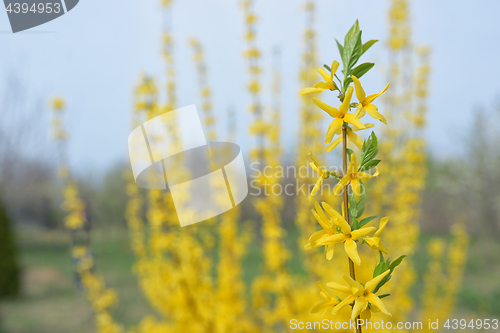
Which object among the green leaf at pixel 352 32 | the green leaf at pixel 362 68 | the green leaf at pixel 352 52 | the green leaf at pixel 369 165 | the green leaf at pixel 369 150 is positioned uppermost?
the green leaf at pixel 352 32

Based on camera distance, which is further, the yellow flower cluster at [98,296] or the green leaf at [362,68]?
the yellow flower cluster at [98,296]

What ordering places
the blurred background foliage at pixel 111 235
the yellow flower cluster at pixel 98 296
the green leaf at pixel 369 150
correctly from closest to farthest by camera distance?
the green leaf at pixel 369 150 < the yellow flower cluster at pixel 98 296 < the blurred background foliage at pixel 111 235

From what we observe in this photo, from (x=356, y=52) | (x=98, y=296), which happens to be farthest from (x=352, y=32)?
(x=98, y=296)

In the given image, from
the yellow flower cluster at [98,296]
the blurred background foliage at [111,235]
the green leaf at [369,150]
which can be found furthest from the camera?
the blurred background foliage at [111,235]

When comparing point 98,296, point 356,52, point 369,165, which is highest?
point 356,52

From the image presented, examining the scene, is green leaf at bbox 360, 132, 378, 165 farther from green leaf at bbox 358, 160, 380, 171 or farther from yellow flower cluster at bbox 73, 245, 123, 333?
yellow flower cluster at bbox 73, 245, 123, 333

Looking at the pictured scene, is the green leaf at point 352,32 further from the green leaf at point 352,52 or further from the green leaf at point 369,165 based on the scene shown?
the green leaf at point 369,165

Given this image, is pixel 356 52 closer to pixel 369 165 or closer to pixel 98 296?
pixel 369 165

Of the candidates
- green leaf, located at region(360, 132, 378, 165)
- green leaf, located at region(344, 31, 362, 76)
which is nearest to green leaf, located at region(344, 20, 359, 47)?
green leaf, located at region(344, 31, 362, 76)

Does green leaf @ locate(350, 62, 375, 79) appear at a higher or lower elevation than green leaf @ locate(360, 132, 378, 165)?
higher

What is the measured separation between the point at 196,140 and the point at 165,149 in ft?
0.41

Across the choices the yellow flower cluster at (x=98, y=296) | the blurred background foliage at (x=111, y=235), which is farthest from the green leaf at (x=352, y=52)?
the blurred background foliage at (x=111, y=235)

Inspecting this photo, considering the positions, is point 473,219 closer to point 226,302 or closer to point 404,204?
point 404,204

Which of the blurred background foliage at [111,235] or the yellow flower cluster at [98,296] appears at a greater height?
the yellow flower cluster at [98,296]
